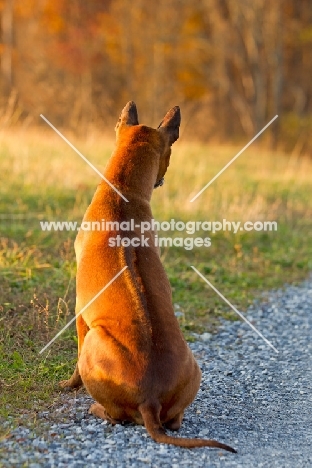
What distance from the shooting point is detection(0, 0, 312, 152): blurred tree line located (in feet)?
96.3

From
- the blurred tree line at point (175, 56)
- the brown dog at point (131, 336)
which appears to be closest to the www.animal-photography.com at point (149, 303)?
the brown dog at point (131, 336)

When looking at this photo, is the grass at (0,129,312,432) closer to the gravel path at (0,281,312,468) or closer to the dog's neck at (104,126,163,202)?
the gravel path at (0,281,312,468)

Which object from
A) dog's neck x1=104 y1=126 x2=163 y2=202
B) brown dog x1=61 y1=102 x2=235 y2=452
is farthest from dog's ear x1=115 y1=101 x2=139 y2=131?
brown dog x1=61 y1=102 x2=235 y2=452

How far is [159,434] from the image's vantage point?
13.9 feet

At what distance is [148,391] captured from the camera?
436 cm

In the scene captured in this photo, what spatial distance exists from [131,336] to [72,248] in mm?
4477

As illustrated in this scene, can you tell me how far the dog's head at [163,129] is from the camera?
5.80 metres

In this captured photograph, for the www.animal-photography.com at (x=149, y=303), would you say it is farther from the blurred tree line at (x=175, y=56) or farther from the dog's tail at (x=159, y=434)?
the blurred tree line at (x=175, y=56)

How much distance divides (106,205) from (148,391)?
4.65 ft

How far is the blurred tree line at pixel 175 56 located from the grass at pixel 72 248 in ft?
41.8

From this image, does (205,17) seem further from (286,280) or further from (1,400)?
(1,400)

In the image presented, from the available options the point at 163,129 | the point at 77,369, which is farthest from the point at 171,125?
the point at 77,369

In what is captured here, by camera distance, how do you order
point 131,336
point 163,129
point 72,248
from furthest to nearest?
point 72,248
point 163,129
point 131,336

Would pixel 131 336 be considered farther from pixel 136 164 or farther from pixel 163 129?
pixel 163 129
